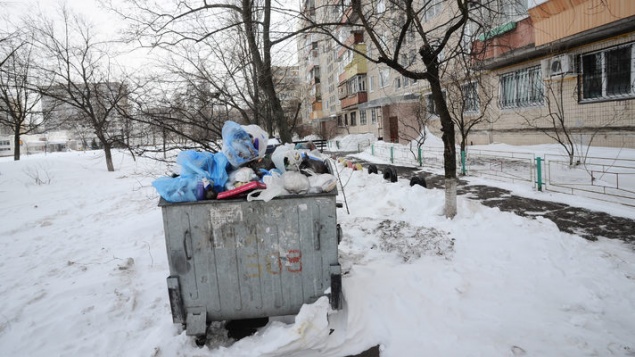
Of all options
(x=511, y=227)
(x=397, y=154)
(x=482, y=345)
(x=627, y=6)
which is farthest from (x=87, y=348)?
(x=397, y=154)

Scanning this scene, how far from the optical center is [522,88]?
14500mm

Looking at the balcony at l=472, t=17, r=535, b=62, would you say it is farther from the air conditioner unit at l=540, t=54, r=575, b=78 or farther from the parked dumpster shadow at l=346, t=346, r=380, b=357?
the parked dumpster shadow at l=346, t=346, r=380, b=357

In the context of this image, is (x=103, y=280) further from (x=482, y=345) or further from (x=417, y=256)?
(x=482, y=345)

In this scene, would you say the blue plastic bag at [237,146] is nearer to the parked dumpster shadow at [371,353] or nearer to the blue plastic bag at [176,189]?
the blue plastic bag at [176,189]

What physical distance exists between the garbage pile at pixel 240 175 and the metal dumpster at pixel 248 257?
92 mm

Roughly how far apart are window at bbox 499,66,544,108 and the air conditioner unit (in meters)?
0.82

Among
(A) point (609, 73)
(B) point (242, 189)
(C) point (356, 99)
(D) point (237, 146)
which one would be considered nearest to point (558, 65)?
(A) point (609, 73)

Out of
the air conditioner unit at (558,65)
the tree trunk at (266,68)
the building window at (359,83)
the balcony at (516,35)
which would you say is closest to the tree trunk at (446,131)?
the tree trunk at (266,68)

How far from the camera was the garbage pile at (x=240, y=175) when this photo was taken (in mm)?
2773

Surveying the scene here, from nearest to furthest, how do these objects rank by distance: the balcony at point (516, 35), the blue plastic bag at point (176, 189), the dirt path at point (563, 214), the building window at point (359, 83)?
the blue plastic bag at point (176, 189)
the dirt path at point (563, 214)
the balcony at point (516, 35)
the building window at point (359, 83)

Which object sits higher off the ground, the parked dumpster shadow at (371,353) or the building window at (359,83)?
the building window at (359,83)

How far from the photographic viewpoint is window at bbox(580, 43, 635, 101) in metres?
10.3

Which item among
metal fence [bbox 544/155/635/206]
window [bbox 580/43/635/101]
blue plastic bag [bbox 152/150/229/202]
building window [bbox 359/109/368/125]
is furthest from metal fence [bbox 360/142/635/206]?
building window [bbox 359/109/368/125]

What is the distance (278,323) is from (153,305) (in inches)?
65.2
